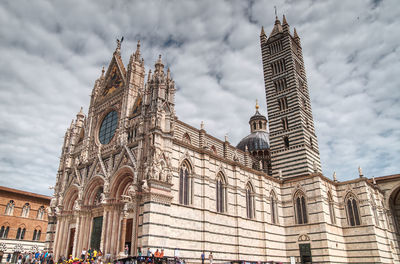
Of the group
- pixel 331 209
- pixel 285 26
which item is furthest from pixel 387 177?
pixel 285 26

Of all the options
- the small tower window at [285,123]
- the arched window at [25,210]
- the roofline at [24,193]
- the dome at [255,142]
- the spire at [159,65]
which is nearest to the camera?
the spire at [159,65]

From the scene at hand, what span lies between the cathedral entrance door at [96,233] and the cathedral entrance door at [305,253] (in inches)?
670

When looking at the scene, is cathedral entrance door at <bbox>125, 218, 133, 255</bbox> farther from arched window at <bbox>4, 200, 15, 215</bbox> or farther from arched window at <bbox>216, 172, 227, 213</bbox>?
arched window at <bbox>4, 200, 15, 215</bbox>

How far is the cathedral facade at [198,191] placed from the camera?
2089 cm

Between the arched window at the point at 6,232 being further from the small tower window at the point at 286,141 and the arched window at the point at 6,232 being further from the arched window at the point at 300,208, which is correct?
the small tower window at the point at 286,141

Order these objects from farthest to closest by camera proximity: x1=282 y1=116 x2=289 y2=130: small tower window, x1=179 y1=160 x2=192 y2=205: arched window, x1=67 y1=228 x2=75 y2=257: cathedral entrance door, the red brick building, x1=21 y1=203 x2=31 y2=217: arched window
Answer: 1. x1=21 y1=203 x2=31 y2=217: arched window
2. x1=282 y1=116 x2=289 y2=130: small tower window
3. the red brick building
4. x1=67 y1=228 x2=75 y2=257: cathedral entrance door
5. x1=179 y1=160 x2=192 y2=205: arched window

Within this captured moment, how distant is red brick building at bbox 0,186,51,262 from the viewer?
34125 millimetres

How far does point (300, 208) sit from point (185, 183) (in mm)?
12964

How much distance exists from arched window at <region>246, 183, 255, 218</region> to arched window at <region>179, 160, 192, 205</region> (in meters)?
7.13

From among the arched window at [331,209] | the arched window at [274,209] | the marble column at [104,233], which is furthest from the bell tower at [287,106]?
the marble column at [104,233]

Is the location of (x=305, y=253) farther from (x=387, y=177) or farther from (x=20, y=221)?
(x=20, y=221)

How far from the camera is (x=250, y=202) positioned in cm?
2775

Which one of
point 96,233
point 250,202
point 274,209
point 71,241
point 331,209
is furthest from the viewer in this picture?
point 274,209

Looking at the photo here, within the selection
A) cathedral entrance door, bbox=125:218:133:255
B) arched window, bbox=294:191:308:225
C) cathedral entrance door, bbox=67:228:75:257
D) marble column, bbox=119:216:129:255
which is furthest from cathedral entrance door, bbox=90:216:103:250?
arched window, bbox=294:191:308:225
